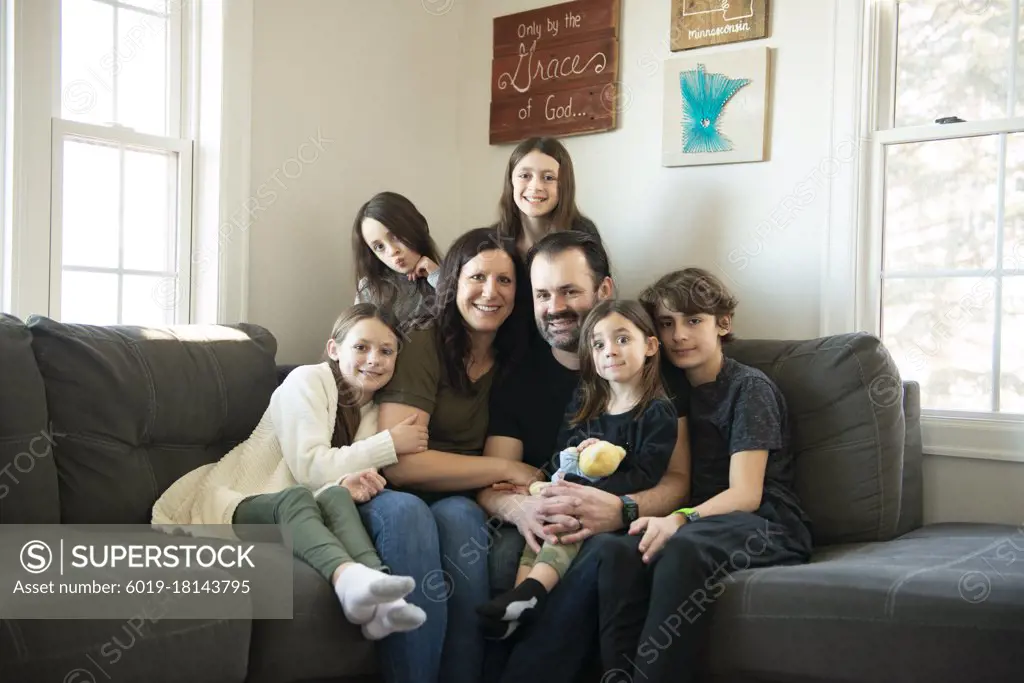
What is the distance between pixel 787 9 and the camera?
3.13 metres

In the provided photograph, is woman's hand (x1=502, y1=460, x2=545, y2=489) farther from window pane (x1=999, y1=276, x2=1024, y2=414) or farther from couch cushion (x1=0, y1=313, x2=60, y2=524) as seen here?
window pane (x1=999, y1=276, x2=1024, y2=414)

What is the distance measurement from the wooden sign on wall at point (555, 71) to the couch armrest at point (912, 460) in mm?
1457

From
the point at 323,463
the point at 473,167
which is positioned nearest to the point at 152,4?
the point at 473,167

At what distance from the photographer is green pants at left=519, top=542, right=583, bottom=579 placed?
2201mm

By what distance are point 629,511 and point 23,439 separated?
1.37 meters

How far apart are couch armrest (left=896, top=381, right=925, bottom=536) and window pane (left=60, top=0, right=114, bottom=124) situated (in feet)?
8.15

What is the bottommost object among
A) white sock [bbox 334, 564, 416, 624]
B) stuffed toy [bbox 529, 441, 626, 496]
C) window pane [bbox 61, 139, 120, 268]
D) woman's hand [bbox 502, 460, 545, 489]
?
white sock [bbox 334, 564, 416, 624]

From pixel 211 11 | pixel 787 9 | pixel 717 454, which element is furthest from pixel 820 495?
pixel 211 11

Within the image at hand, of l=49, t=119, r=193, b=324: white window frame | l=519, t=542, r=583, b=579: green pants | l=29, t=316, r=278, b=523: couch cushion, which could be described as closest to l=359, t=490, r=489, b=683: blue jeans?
l=519, t=542, r=583, b=579: green pants

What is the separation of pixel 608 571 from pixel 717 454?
0.52 metres

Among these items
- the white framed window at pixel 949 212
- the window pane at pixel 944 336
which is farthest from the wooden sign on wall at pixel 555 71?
the window pane at pixel 944 336

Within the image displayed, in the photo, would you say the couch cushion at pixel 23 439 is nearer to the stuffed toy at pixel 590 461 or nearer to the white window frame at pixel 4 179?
the white window frame at pixel 4 179

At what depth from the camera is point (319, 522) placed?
2.13 m

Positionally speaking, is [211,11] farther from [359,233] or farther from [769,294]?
[769,294]
